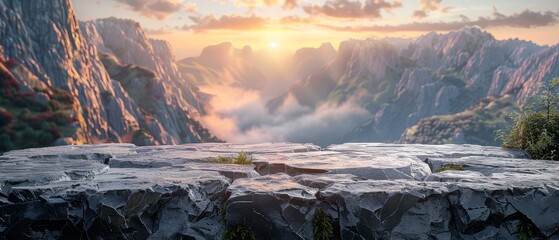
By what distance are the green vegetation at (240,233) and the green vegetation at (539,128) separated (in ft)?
26.2

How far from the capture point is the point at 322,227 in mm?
6941

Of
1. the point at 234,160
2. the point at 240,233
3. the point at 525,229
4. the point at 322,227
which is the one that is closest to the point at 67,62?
the point at 234,160

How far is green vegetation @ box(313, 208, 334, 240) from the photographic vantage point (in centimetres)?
692

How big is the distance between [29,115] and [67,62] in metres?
35.8

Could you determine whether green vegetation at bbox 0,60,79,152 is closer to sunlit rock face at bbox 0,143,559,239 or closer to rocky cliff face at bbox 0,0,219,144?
rocky cliff face at bbox 0,0,219,144

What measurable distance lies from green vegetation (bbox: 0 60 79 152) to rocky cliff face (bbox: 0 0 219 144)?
Result: 5.79m

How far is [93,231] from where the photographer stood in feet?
22.4

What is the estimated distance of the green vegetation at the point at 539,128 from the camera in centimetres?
1100

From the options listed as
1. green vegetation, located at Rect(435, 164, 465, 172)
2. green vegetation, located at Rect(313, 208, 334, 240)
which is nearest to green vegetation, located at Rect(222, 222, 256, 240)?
green vegetation, located at Rect(313, 208, 334, 240)

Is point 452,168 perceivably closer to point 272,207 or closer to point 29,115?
point 272,207

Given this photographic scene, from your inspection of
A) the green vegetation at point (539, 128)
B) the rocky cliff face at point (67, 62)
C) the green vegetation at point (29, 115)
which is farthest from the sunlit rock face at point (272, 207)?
the rocky cliff face at point (67, 62)

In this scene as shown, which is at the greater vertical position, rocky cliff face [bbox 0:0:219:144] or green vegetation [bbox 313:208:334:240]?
green vegetation [bbox 313:208:334:240]

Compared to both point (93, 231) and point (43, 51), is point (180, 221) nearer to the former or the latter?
point (93, 231)

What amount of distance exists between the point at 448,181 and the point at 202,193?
4.29 m
